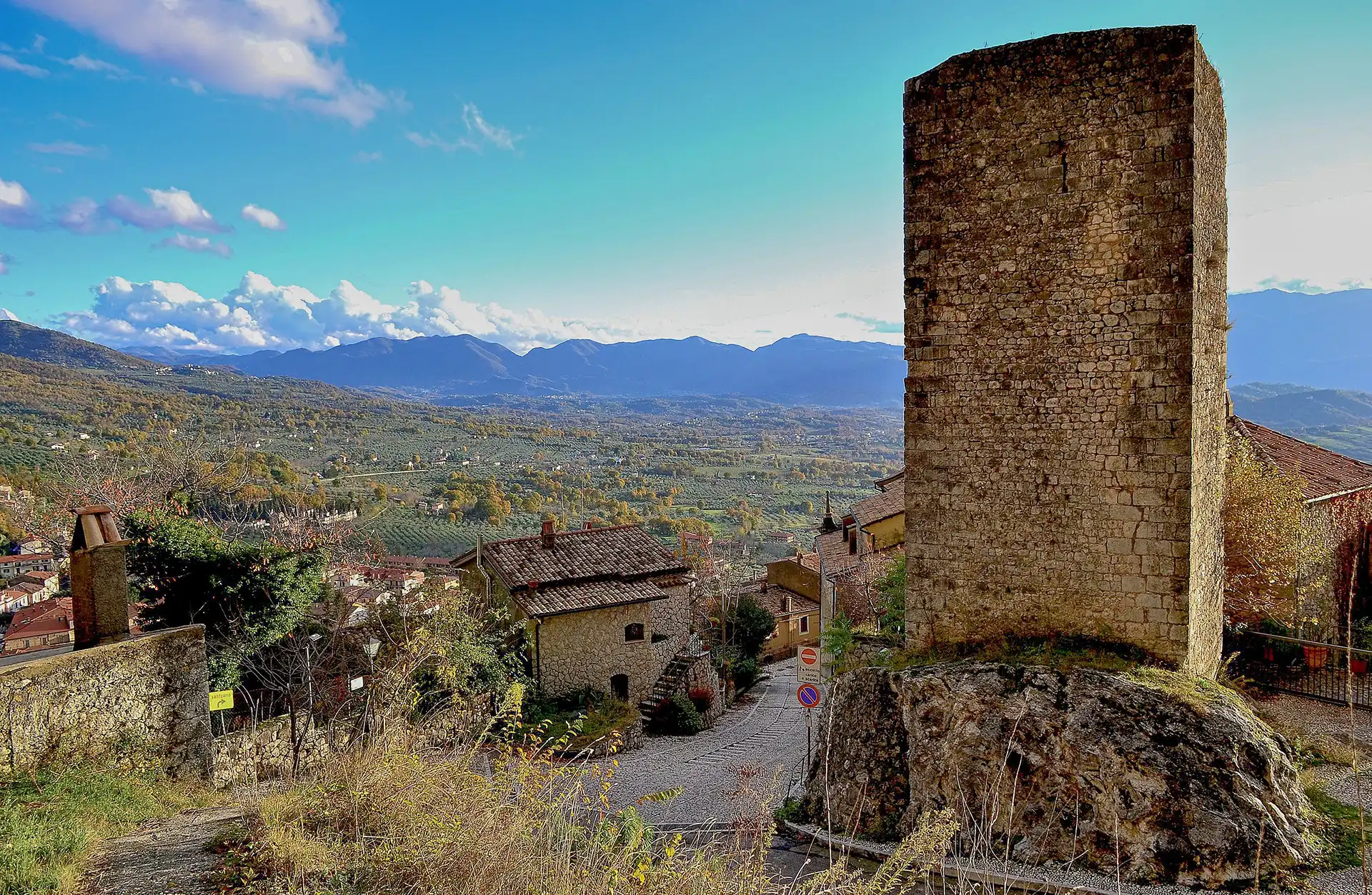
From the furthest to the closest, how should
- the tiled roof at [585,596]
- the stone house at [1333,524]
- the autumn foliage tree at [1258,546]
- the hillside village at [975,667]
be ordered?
the tiled roof at [585,596] → the stone house at [1333,524] → the autumn foliage tree at [1258,546] → the hillside village at [975,667]

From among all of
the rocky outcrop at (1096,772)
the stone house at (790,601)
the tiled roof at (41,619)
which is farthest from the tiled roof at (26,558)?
the rocky outcrop at (1096,772)

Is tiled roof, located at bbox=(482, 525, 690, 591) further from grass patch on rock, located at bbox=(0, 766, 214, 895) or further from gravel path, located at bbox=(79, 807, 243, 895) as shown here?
gravel path, located at bbox=(79, 807, 243, 895)

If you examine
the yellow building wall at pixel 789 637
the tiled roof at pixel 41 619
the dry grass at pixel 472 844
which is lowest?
the yellow building wall at pixel 789 637

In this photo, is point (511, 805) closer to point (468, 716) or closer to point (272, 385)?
point (468, 716)

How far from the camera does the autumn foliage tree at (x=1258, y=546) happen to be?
1314 centimetres

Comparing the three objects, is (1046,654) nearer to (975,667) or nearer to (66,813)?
(975,667)

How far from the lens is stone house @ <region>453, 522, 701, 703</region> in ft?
68.6

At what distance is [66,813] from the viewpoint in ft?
26.3

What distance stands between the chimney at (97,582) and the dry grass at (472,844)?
5952mm

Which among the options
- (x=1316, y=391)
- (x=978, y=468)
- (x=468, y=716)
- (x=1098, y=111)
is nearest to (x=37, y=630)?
(x=468, y=716)

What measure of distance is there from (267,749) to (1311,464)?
23.1m

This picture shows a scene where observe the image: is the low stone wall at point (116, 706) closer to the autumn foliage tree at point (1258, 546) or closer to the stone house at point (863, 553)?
the stone house at point (863, 553)

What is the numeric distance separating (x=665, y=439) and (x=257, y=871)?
113138 millimetres

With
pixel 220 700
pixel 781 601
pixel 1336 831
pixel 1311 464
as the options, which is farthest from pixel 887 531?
pixel 220 700
